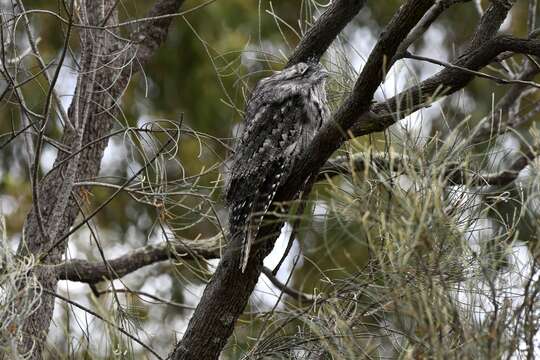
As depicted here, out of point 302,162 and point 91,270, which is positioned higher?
point 91,270

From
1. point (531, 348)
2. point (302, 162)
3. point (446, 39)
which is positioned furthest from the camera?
point (446, 39)

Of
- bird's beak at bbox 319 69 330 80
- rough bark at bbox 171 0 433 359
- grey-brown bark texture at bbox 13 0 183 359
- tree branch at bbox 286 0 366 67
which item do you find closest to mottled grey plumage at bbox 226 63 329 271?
bird's beak at bbox 319 69 330 80

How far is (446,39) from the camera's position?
25.5 feet

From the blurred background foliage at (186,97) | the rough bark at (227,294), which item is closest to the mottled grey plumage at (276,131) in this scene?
the rough bark at (227,294)

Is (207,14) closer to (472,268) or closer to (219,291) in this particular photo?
(219,291)

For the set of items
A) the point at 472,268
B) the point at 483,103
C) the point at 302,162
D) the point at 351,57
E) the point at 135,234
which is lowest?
the point at 472,268

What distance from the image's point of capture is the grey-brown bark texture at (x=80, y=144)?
11.7 feet

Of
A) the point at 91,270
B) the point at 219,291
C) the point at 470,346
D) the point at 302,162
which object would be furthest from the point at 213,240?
the point at 470,346

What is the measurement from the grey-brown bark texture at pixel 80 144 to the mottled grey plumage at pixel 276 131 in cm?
57

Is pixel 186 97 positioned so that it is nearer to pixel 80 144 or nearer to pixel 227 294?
pixel 80 144

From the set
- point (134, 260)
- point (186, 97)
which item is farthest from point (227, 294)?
point (186, 97)

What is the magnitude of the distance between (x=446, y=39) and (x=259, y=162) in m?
4.63

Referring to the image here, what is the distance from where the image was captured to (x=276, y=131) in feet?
11.9

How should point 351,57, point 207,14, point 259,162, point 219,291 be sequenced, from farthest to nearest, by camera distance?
point 207,14 < point 351,57 < point 259,162 < point 219,291
